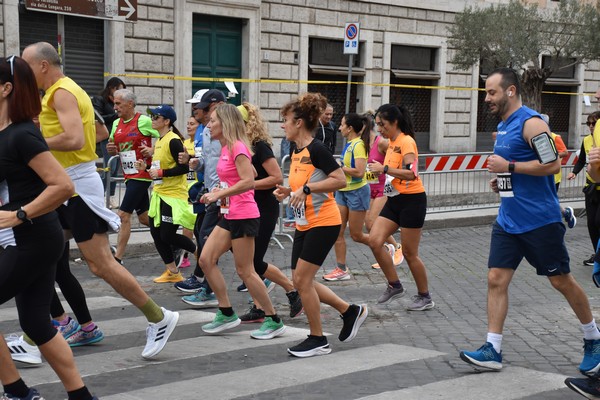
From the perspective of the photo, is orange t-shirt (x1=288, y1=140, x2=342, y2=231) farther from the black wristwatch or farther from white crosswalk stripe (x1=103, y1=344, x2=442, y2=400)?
the black wristwatch

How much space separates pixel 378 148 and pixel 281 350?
155 inches

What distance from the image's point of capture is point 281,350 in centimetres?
662

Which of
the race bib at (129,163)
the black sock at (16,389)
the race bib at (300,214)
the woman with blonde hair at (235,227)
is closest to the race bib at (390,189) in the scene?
the woman with blonde hair at (235,227)

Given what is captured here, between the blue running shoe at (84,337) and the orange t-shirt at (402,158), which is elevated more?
the orange t-shirt at (402,158)

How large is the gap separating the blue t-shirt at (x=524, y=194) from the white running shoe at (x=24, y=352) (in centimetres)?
311

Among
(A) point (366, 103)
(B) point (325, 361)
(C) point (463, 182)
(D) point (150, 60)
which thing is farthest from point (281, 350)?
(A) point (366, 103)

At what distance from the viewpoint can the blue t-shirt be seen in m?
5.93

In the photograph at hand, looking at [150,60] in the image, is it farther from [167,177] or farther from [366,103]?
[167,177]

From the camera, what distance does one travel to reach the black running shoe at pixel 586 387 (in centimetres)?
532

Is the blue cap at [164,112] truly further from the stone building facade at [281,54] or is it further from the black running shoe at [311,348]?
the stone building facade at [281,54]

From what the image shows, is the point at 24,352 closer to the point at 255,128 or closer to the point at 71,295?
the point at 71,295

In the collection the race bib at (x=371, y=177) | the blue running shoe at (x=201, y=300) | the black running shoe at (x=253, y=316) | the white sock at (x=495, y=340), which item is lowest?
the blue running shoe at (x=201, y=300)

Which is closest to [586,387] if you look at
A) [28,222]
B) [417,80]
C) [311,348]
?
[311,348]

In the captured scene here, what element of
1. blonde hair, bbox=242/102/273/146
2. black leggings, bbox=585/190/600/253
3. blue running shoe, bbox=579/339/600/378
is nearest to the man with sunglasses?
blonde hair, bbox=242/102/273/146
